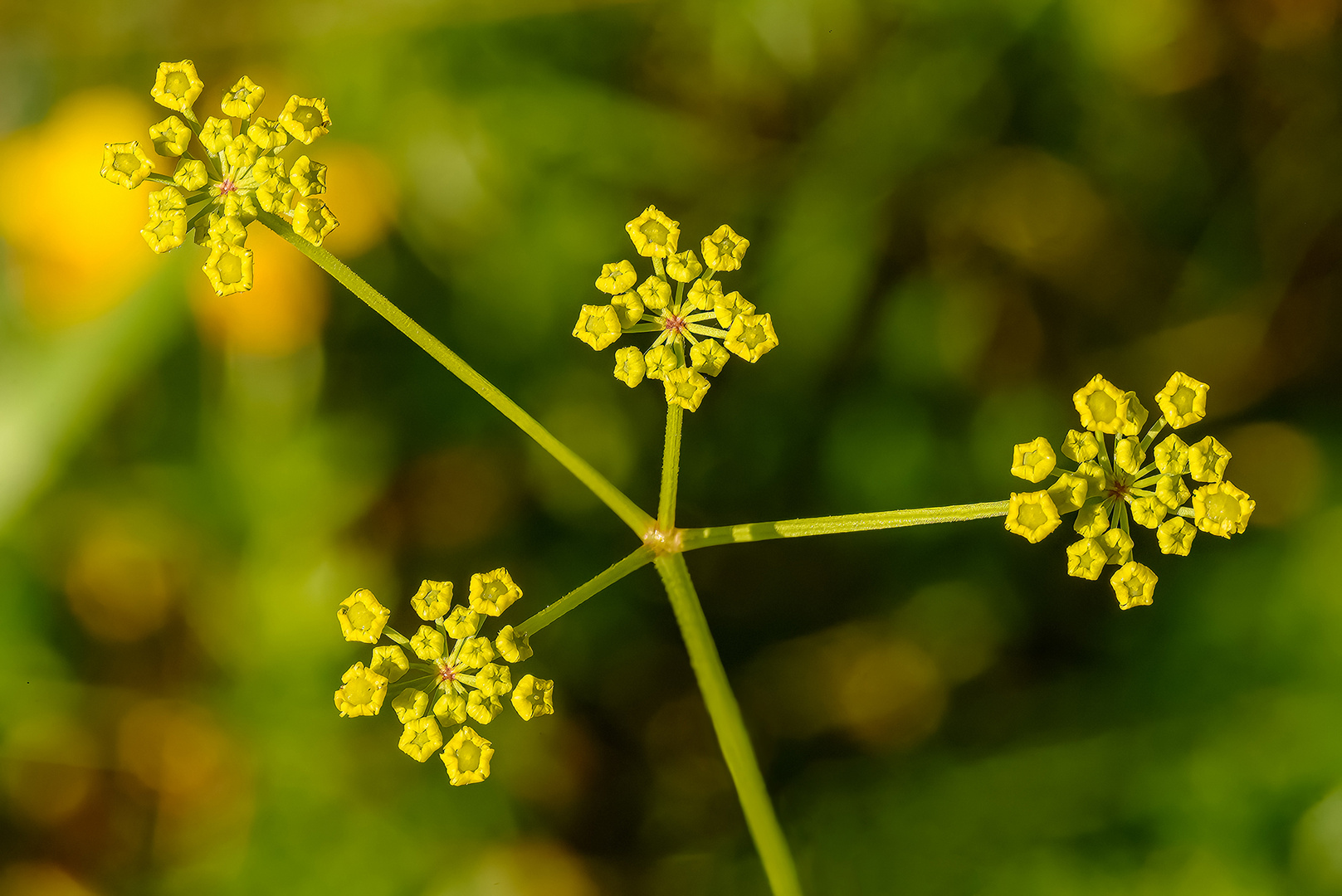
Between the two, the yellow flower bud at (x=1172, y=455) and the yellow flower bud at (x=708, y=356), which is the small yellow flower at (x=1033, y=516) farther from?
the yellow flower bud at (x=708, y=356)

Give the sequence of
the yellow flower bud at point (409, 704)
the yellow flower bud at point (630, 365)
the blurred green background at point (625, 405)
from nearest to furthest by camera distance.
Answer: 1. the yellow flower bud at point (409, 704)
2. the yellow flower bud at point (630, 365)
3. the blurred green background at point (625, 405)

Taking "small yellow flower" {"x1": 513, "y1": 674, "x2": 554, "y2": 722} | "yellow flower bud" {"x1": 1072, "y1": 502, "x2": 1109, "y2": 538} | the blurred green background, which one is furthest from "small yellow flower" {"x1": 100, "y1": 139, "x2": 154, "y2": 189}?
"yellow flower bud" {"x1": 1072, "y1": 502, "x2": 1109, "y2": 538}

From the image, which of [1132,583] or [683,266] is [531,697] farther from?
[1132,583]

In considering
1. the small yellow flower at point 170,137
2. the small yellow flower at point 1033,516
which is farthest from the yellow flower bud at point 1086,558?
the small yellow flower at point 170,137

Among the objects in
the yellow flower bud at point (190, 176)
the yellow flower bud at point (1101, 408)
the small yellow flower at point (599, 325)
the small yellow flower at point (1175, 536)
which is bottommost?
the small yellow flower at point (1175, 536)

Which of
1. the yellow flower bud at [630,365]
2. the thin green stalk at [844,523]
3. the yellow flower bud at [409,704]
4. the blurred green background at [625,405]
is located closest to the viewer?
the thin green stalk at [844,523]

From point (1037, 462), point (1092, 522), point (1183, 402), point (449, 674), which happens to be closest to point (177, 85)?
point (449, 674)
